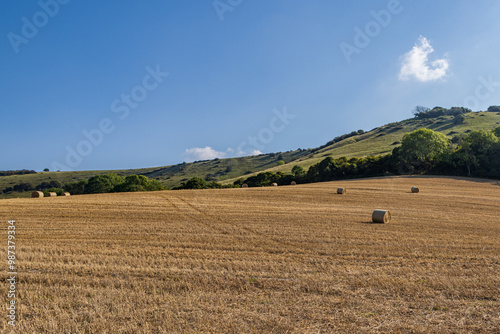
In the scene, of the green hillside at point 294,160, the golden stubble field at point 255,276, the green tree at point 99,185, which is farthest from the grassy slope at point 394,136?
the golden stubble field at point 255,276

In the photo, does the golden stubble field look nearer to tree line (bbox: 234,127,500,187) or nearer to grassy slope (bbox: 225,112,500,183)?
tree line (bbox: 234,127,500,187)

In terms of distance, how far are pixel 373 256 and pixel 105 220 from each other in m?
16.7

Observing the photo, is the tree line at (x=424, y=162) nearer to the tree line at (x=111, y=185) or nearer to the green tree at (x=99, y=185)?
the tree line at (x=111, y=185)

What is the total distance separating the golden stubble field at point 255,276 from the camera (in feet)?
22.3

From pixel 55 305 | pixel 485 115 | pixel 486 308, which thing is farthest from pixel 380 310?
pixel 485 115

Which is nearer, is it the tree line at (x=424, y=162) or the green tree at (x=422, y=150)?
the tree line at (x=424, y=162)

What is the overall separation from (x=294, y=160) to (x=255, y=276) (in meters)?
138

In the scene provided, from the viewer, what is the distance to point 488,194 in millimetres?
38594

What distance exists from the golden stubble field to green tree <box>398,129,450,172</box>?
161 ft

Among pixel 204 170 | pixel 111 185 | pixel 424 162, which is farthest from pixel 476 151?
pixel 204 170

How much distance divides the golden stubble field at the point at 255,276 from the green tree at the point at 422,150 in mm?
49210

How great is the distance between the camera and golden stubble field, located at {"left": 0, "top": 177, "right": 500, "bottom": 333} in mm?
6805

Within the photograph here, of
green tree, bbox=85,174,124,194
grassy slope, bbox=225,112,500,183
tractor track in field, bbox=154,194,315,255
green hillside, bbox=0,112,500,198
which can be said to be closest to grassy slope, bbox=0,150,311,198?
green hillside, bbox=0,112,500,198

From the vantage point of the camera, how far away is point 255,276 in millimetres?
9734
